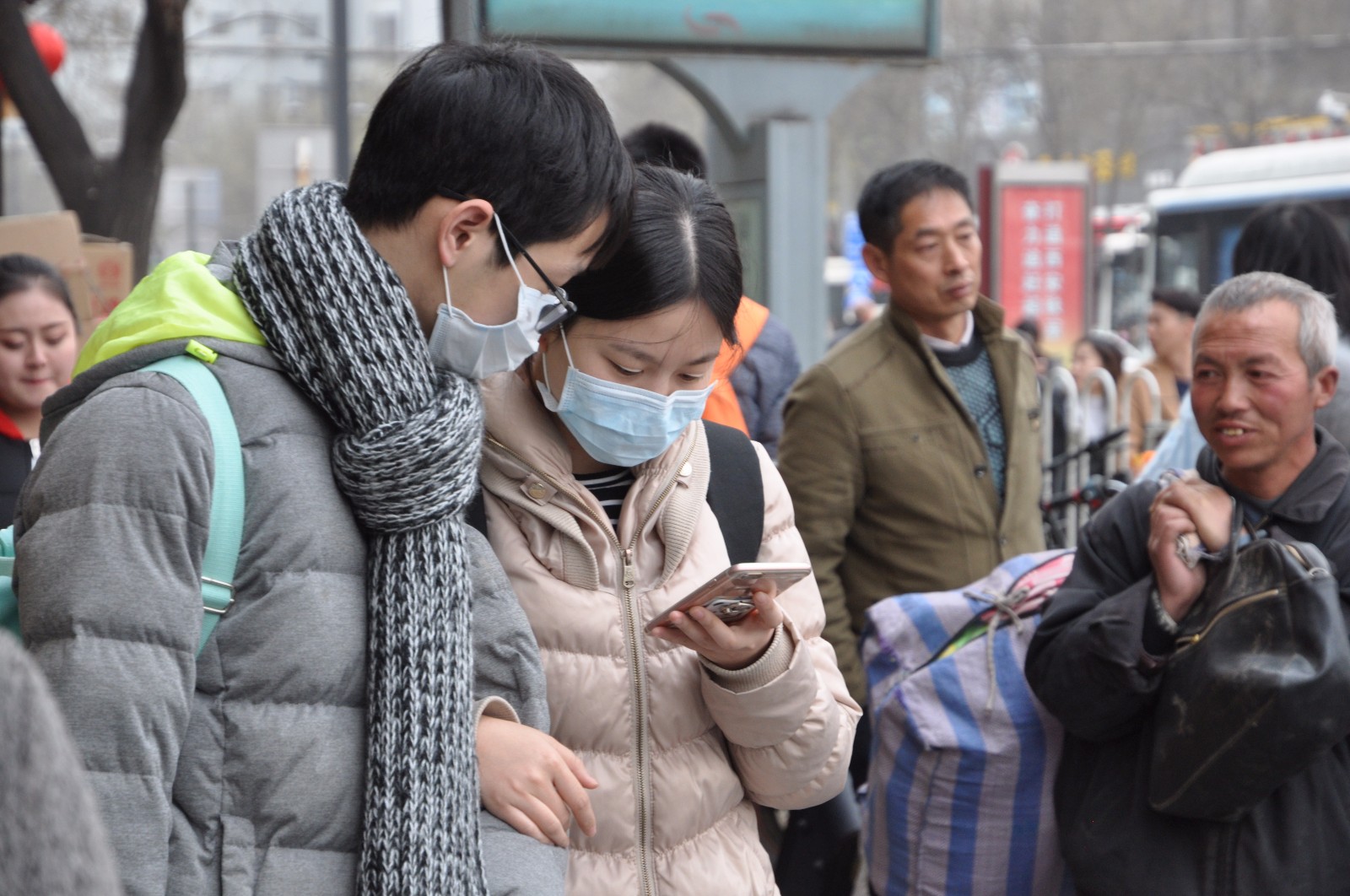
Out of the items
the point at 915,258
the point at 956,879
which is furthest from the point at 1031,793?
the point at 915,258

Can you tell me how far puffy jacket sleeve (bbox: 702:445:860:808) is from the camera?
1966 mm

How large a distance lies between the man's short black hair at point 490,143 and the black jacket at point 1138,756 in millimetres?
1373

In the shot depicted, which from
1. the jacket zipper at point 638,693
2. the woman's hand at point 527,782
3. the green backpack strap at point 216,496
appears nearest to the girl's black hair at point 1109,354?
the jacket zipper at point 638,693

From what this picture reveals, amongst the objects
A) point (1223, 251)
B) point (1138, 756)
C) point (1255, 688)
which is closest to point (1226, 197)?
point (1223, 251)

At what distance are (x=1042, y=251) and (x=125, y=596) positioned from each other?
12504mm

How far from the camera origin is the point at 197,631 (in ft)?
4.60

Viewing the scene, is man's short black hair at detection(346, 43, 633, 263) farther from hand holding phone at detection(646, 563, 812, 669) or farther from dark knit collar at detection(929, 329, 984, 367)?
dark knit collar at detection(929, 329, 984, 367)

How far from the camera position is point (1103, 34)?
114 feet

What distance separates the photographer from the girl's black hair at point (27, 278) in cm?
400

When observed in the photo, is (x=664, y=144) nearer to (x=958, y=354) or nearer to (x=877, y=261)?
(x=877, y=261)

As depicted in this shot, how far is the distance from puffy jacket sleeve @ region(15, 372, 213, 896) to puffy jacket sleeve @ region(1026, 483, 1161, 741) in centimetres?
169

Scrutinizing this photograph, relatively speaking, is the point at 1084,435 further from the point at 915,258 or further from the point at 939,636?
the point at 939,636

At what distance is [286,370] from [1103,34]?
120 feet

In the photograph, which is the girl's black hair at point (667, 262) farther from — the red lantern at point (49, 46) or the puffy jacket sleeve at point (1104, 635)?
the red lantern at point (49, 46)
